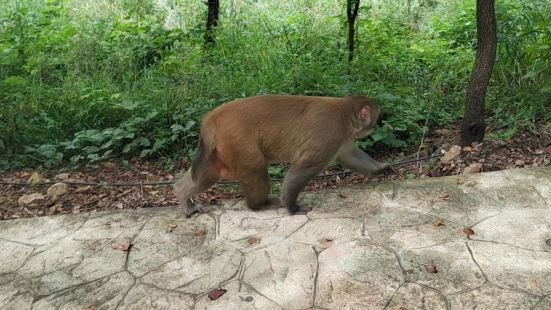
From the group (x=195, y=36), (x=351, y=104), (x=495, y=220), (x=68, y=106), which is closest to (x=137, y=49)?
(x=195, y=36)

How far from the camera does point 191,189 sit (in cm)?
495

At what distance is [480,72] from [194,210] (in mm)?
3249

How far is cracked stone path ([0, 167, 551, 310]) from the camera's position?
362cm

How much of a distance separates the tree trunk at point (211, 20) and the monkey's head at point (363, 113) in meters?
4.79

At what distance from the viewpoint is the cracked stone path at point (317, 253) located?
142 inches

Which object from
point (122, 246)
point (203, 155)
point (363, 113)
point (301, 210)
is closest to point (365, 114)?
point (363, 113)

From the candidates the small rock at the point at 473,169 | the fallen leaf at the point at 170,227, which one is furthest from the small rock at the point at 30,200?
the small rock at the point at 473,169

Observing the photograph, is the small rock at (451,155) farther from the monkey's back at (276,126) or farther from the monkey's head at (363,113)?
the monkey's back at (276,126)

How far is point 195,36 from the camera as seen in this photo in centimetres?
943

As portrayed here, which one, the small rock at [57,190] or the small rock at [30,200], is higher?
the small rock at [57,190]

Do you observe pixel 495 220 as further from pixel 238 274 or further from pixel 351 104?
pixel 238 274

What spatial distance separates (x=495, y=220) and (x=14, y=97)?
630cm

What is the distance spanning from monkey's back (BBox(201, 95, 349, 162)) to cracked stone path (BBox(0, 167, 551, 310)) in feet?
2.03

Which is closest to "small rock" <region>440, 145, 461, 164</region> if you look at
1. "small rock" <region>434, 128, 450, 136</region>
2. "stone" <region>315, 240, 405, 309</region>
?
"small rock" <region>434, 128, 450, 136</region>
